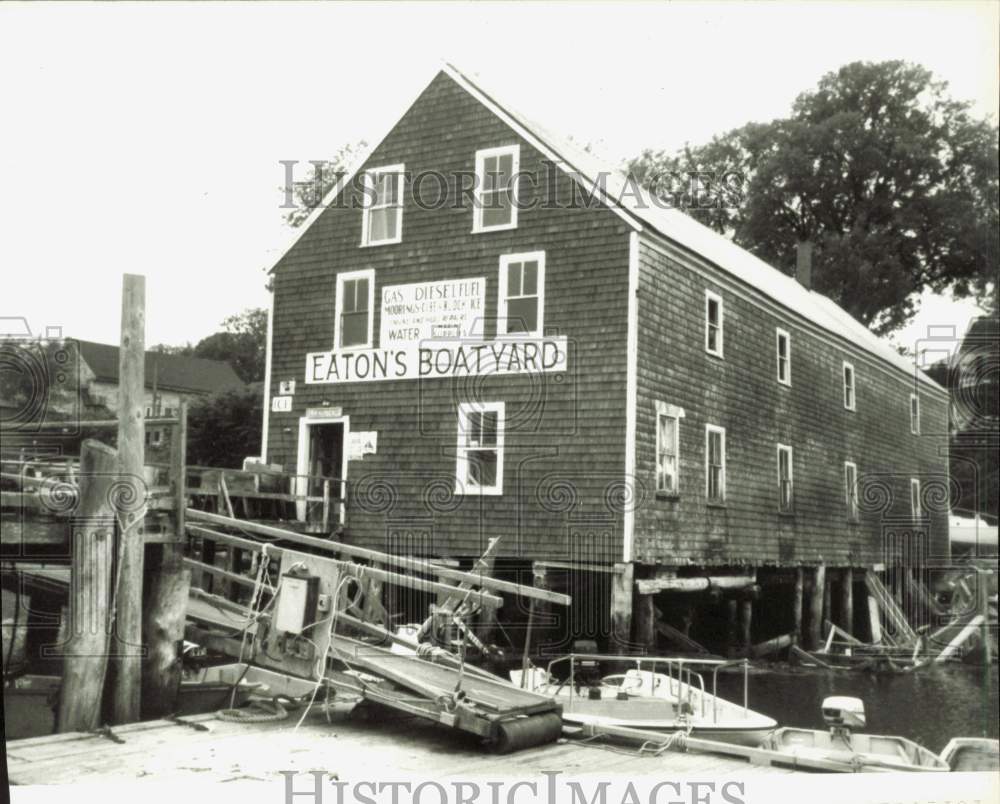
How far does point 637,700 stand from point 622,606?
0.73m

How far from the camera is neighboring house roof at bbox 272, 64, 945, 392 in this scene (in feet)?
24.5

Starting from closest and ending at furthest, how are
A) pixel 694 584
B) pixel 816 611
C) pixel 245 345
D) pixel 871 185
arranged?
1. pixel 245 345
2. pixel 871 185
3. pixel 694 584
4. pixel 816 611

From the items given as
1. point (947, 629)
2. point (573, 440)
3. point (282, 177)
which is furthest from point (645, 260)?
point (947, 629)

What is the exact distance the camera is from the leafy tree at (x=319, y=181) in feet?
23.6

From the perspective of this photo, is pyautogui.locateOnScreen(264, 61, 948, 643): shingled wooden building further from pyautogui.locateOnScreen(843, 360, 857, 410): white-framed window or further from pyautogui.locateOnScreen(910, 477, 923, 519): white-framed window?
pyautogui.locateOnScreen(843, 360, 857, 410): white-framed window

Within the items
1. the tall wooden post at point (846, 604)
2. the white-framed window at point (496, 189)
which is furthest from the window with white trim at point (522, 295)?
the tall wooden post at point (846, 604)

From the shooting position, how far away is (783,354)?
9688 mm

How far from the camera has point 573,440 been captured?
25.7ft

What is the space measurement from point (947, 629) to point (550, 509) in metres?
6.48

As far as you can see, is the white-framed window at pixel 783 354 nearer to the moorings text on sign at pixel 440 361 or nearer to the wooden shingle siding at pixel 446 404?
the wooden shingle siding at pixel 446 404

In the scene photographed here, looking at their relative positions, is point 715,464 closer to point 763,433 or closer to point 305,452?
point 763,433

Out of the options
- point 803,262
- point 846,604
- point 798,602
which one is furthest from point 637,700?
point 803,262

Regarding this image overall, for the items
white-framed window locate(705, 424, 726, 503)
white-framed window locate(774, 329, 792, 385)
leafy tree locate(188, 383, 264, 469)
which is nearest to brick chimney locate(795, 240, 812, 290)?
white-framed window locate(774, 329, 792, 385)

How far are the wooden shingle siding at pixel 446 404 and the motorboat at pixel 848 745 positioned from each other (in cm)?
183
